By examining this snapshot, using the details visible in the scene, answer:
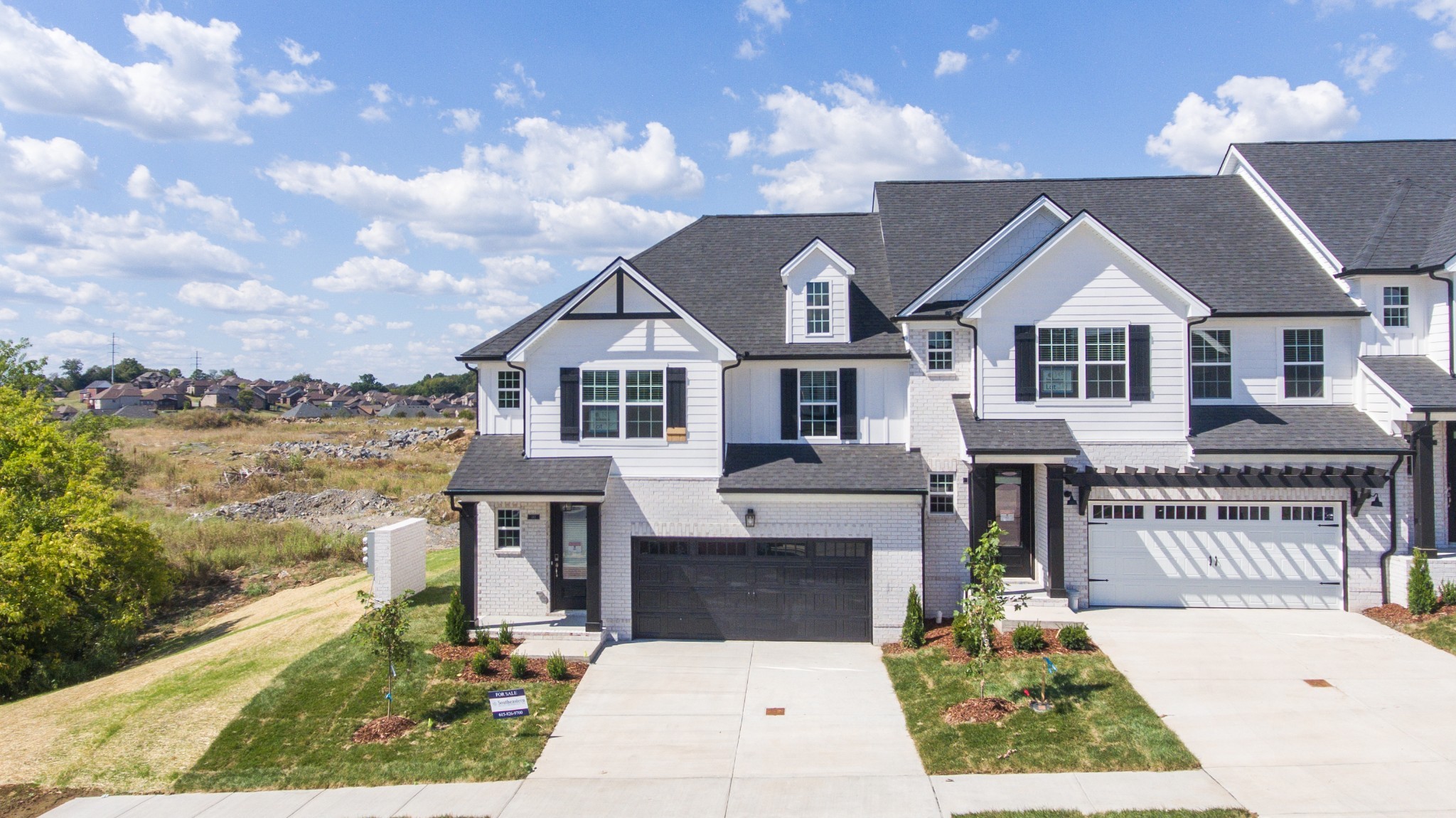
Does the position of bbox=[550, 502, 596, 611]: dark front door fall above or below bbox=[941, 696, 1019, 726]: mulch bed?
above

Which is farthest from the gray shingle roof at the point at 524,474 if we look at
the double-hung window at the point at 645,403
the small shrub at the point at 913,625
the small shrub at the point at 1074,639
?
the small shrub at the point at 1074,639

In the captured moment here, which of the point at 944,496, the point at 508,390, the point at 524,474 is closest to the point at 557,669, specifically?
the point at 524,474

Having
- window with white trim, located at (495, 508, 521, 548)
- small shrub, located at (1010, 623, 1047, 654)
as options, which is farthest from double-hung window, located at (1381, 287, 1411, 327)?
window with white trim, located at (495, 508, 521, 548)

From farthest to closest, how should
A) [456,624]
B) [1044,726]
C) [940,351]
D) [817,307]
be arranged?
[817,307] < [940,351] < [456,624] < [1044,726]

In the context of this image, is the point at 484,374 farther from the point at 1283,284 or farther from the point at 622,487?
the point at 1283,284

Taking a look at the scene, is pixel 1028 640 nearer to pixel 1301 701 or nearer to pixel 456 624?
pixel 1301 701

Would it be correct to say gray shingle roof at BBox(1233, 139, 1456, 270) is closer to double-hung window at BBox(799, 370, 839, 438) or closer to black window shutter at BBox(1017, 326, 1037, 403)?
black window shutter at BBox(1017, 326, 1037, 403)
